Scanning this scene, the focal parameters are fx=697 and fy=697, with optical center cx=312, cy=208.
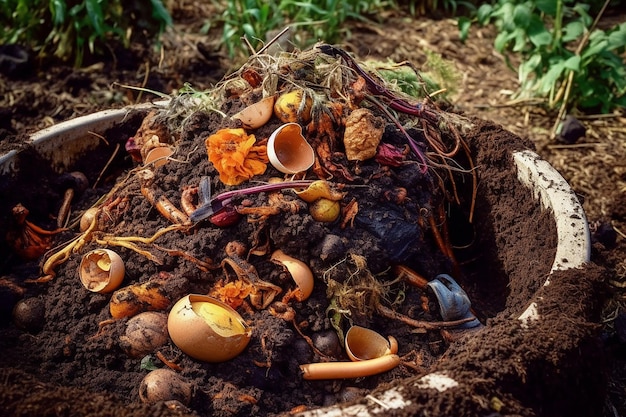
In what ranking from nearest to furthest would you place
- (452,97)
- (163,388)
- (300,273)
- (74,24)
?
1. (163,388)
2. (300,273)
3. (74,24)
4. (452,97)

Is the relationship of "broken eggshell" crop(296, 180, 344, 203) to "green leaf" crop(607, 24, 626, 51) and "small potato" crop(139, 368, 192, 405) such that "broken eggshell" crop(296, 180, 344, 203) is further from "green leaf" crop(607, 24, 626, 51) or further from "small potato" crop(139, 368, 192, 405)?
"green leaf" crop(607, 24, 626, 51)

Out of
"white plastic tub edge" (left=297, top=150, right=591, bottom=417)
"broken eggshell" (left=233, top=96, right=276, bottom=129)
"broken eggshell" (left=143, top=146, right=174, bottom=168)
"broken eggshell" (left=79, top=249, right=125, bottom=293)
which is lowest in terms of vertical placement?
"broken eggshell" (left=79, top=249, right=125, bottom=293)

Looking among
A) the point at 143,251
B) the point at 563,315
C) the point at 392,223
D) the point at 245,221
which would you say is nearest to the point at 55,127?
the point at 143,251

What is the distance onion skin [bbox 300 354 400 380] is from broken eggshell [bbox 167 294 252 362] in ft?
0.71

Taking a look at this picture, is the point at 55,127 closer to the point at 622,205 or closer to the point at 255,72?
the point at 255,72

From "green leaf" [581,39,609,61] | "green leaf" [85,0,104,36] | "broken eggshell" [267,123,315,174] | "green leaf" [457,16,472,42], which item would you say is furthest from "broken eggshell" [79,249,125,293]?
"green leaf" [457,16,472,42]

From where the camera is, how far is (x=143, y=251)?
234cm

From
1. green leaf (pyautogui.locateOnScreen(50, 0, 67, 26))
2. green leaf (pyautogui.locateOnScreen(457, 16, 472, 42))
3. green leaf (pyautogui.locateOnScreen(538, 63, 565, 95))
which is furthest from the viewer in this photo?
green leaf (pyautogui.locateOnScreen(457, 16, 472, 42))

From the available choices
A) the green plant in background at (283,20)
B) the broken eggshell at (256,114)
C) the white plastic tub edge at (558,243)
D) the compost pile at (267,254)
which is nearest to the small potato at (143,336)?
the compost pile at (267,254)

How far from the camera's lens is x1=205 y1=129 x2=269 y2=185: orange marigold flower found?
2.34 m

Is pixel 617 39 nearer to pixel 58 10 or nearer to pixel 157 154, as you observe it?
pixel 157 154

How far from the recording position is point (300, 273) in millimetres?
2240

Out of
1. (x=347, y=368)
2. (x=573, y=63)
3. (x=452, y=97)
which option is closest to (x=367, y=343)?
(x=347, y=368)

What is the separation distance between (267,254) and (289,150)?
0.38 metres
